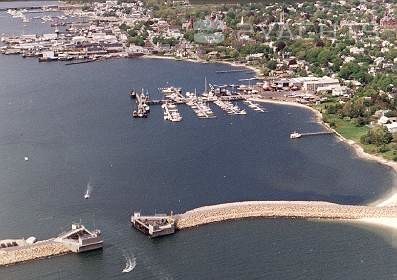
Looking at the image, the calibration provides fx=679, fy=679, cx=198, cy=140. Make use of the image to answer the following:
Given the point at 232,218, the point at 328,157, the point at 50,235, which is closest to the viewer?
the point at 50,235

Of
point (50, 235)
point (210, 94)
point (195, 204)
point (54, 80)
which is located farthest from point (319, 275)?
point (54, 80)

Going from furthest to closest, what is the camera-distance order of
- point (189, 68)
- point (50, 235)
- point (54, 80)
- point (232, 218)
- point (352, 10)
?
point (352, 10), point (189, 68), point (54, 80), point (232, 218), point (50, 235)

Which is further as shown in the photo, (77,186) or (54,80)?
(54,80)

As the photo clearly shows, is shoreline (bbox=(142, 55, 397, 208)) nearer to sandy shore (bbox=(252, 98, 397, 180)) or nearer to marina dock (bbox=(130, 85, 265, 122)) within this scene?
sandy shore (bbox=(252, 98, 397, 180))

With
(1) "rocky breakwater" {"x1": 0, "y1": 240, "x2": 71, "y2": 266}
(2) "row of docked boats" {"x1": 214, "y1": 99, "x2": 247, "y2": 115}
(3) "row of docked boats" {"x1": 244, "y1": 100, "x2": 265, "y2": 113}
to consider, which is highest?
(1) "rocky breakwater" {"x1": 0, "y1": 240, "x2": 71, "y2": 266}

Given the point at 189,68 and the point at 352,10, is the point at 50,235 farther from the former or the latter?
the point at 352,10

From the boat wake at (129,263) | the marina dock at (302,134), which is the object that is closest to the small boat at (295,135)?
the marina dock at (302,134)

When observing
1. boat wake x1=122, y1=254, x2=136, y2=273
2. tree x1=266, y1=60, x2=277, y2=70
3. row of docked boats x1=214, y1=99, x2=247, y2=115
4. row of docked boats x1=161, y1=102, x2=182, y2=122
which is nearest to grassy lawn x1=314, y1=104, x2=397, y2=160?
row of docked boats x1=214, y1=99, x2=247, y2=115

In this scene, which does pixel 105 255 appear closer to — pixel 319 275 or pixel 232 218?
Answer: pixel 232 218
